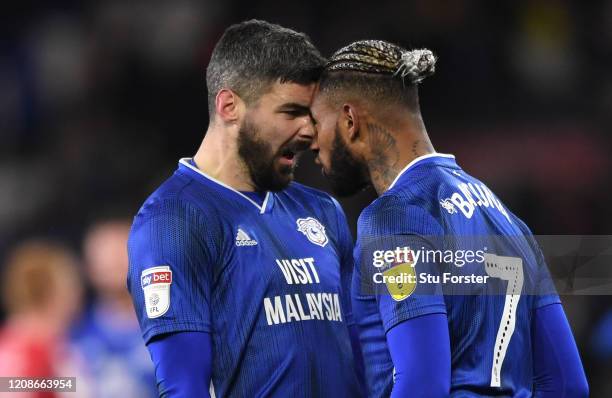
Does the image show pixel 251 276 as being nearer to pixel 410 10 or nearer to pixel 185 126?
pixel 185 126

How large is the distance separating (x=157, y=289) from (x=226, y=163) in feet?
2.14

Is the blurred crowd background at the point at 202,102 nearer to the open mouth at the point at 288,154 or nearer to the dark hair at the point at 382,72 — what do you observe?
the open mouth at the point at 288,154

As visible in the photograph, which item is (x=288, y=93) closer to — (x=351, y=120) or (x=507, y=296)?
(x=351, y=120)

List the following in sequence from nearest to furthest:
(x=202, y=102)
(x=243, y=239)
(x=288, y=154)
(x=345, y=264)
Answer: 1. (x=243, y=239)
2. (x=288, y=154)
3. (x=345, y=264)
4. (x=202, y=102)

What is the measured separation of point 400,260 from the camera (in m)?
3.28

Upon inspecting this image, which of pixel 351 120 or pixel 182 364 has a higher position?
pixel 351 120

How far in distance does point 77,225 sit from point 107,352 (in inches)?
82.5

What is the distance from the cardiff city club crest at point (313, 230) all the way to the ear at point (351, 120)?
1.65 feet

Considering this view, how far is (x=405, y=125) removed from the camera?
3.60 metres

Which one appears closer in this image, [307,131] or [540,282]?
[540,282]

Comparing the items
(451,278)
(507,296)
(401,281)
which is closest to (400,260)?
(401,281)

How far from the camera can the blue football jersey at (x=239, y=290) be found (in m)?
3.55

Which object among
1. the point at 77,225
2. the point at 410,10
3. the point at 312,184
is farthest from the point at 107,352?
the point at 410,10

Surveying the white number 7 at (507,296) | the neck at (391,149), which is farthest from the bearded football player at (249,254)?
the white number 7 at (507,296)
